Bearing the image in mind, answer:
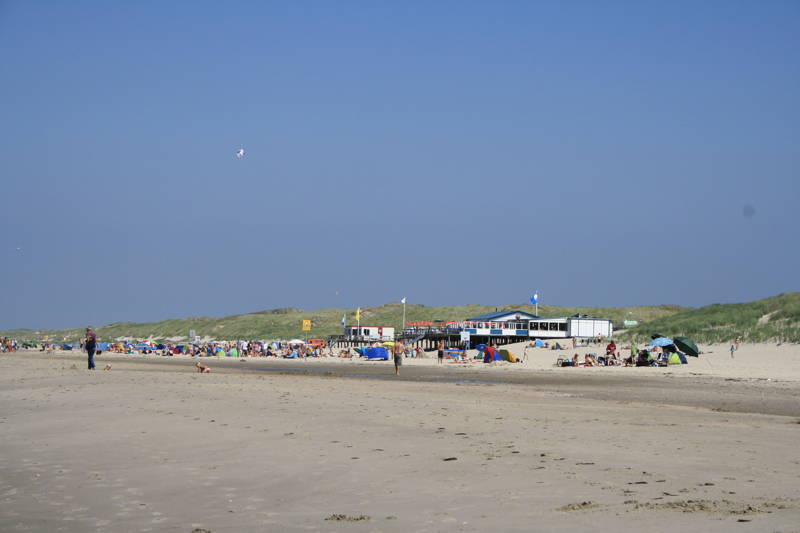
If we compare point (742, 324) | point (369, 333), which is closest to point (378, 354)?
point (742, 324)

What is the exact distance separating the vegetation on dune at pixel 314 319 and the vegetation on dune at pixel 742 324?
5408cm

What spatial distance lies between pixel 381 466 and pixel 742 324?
44298mm

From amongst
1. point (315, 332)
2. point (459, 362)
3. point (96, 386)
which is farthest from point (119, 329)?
point (96, 386)

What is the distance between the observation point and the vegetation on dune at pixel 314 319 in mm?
116562

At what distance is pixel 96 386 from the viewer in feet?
62.4

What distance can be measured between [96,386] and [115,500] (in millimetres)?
12902

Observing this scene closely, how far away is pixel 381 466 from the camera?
870cm

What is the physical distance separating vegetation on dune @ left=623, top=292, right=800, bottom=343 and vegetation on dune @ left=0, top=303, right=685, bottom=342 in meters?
54.1

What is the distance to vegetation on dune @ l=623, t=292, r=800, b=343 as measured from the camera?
42.9m

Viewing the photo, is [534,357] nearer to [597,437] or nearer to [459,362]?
[459,362]

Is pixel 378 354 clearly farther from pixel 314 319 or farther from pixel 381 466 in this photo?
pixel 314 319

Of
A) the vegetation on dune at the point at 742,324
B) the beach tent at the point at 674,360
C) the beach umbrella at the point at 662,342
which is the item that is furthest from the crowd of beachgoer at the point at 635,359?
the vegetation on dune at the point at 742,324

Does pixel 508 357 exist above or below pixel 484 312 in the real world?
below

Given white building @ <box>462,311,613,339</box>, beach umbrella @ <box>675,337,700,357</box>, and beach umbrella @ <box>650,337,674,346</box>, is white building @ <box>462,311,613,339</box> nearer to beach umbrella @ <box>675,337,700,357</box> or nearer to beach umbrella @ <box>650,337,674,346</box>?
beach umbrella @ <box>675,337,700,357</box>
